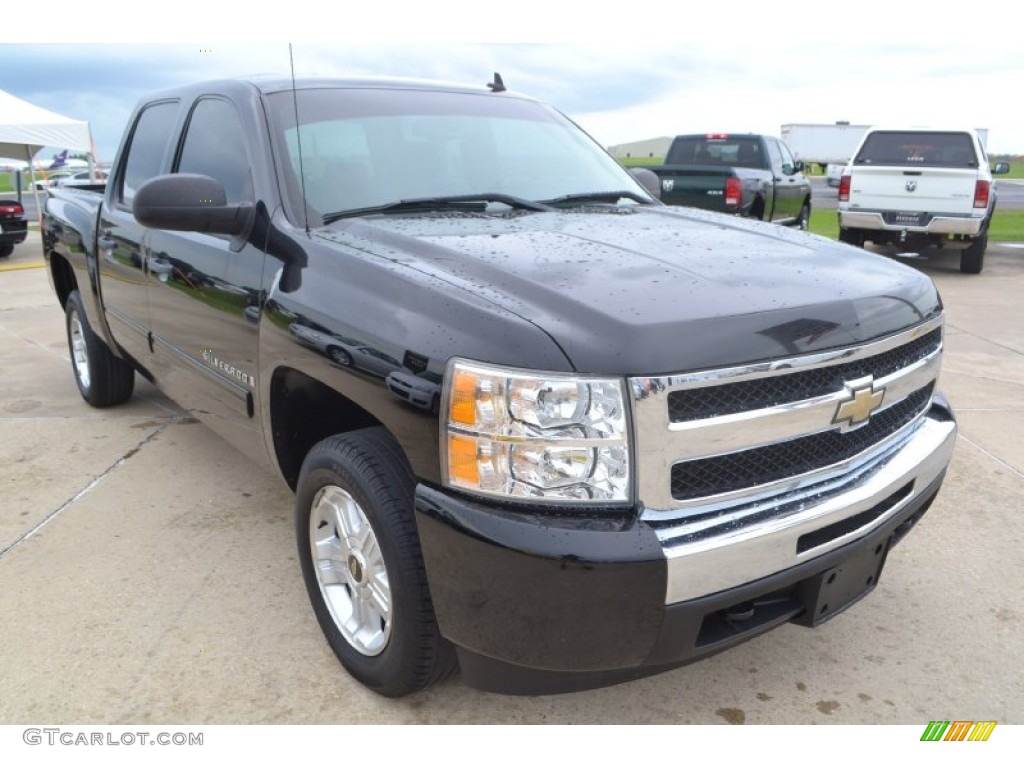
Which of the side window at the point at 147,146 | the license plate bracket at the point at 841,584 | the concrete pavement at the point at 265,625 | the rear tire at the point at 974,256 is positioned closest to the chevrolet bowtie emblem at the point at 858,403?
the license plate bracket at the point at 841,584

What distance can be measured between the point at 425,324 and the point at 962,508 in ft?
9.36

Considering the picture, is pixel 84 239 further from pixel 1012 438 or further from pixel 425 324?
pixel 1012 438

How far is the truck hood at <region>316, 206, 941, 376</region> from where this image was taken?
1.89 m

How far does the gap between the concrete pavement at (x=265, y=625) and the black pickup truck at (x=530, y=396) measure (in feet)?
0.92

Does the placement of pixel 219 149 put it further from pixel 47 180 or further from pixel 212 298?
pixel 47 180

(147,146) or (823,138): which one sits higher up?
(147,146)

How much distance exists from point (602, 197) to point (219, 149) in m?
1.50

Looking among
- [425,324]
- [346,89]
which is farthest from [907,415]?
[346,89]

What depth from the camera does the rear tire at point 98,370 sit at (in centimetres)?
500

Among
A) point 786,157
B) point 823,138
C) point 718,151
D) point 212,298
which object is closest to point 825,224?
point 786,157

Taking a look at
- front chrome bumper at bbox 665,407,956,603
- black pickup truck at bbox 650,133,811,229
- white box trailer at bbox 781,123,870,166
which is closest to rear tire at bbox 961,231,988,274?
Answer: black pickup truck at bbox 650,133,811,229

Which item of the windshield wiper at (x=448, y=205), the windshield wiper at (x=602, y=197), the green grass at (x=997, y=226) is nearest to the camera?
the windshield wiper at (x=448, y=205)

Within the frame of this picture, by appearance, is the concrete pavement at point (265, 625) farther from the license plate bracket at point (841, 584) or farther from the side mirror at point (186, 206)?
the side mirror at point (186, 206)

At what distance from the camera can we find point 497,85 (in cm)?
392
